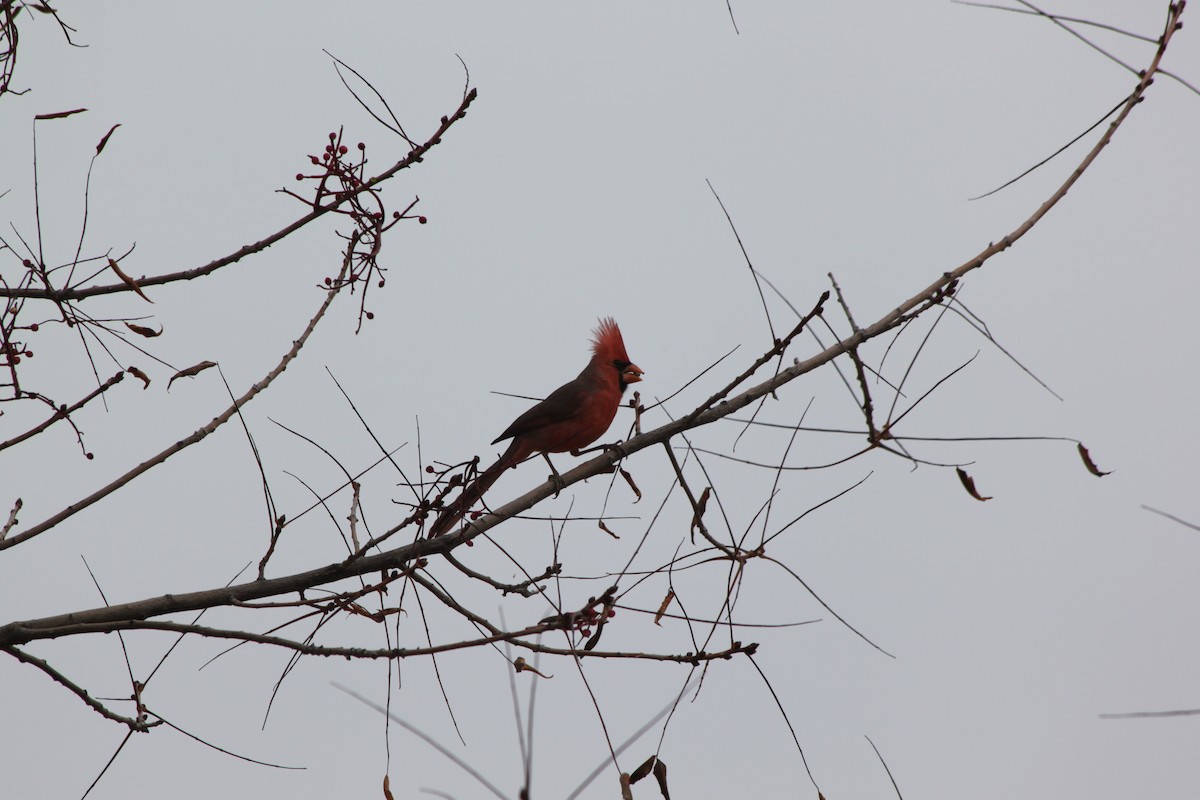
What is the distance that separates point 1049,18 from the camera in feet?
7.04

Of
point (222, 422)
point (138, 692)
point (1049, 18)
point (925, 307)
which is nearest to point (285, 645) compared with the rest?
point (138, 692)

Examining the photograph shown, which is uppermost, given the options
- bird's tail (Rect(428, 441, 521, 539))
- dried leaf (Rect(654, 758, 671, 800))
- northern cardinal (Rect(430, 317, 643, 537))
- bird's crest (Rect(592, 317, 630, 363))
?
bird's crest (Rect(592, 317, 630, 363))

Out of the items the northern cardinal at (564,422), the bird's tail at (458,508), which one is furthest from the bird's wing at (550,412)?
the bird's tail at (458,508)

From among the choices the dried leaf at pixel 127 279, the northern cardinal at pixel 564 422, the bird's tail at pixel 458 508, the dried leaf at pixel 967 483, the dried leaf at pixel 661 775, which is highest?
the northern cardinal at pixel 564 422

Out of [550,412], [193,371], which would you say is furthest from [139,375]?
[550,412]

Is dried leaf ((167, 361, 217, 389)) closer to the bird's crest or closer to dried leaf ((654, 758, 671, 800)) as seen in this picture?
dried leaf ((654, 758, 671, 800))

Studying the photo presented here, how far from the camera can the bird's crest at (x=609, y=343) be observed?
21.3 feet

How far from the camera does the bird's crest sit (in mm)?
6504

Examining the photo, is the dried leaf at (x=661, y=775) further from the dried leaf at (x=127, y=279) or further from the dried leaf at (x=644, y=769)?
the dried leaf at (x=127, y=279)

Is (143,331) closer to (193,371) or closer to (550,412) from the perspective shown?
(193,371)

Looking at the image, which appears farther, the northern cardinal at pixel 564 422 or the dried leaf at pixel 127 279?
the northern cardinal at pixel 564 422

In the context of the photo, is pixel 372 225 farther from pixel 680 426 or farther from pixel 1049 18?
pixel 1049 18

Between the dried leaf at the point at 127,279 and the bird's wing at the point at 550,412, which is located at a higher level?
the bird's wing at the point at 550,412

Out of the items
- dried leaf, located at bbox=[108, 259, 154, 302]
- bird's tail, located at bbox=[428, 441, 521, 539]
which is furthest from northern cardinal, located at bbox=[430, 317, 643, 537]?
dried leaf, located at bbox=[108, 259, 154, 302]
